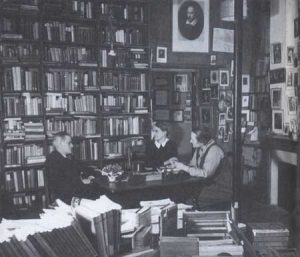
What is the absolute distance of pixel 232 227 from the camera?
2037mm

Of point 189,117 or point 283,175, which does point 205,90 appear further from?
point 283,175

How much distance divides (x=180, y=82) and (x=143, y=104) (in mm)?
901

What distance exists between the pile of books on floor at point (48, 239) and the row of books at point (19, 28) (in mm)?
3589

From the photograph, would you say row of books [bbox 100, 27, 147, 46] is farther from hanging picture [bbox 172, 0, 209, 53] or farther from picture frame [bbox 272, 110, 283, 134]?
picture frame [bbox 272, 110, 283, 134]

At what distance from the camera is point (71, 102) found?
547 cm

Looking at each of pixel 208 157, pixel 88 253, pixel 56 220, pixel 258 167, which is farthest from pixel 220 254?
pixel 258 167

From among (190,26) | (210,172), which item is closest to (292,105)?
(210,172)

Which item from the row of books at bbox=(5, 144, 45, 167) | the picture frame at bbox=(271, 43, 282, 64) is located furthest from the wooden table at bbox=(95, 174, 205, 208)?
the picture frame at bbox=(271, 43, 282, 64)

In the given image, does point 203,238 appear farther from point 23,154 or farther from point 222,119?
point 222,119

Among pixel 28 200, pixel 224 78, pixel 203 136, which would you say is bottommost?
pixel 28 200

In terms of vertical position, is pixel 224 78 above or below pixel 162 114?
above

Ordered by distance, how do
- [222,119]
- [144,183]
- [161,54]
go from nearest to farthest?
[144,183]
[161,54]
[222,119]

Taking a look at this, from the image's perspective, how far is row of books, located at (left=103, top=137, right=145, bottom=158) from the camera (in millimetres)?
5759

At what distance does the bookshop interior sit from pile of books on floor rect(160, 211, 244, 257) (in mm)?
1357
